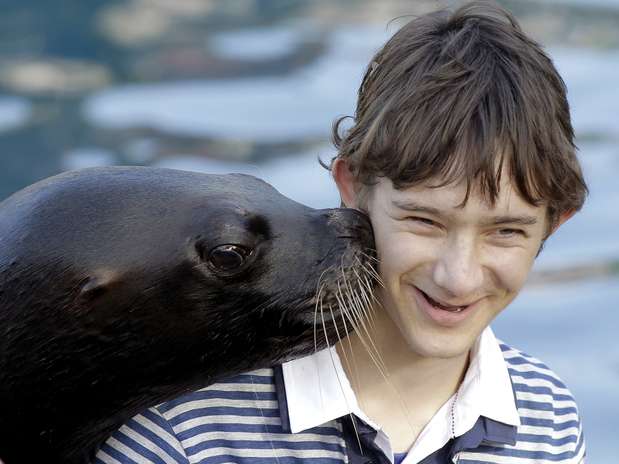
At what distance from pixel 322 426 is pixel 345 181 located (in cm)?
61

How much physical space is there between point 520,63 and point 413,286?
1.90 ft

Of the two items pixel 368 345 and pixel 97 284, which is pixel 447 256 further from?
pixel 97 284

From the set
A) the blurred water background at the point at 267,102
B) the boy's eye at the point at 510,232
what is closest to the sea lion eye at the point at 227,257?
the boy's eye at the point at 510,232

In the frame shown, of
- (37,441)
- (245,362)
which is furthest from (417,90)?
(37,441)

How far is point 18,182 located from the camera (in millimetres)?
8430

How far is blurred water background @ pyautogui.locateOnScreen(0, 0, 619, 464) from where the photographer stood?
274 inches

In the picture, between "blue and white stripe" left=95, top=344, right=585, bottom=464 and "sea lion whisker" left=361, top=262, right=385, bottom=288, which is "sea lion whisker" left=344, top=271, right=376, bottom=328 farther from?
"blue and white stripe" left=95, top=344, right=585, bottom=464

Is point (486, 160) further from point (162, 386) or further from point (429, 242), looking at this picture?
point (162, 386)

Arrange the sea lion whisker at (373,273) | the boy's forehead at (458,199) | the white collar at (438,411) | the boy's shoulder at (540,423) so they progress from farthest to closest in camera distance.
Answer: the boy's shoulder at (540,423) < the white collar at (438,411) < the sea lion whisker at (373,273) < the boy's forehead at (458,199)

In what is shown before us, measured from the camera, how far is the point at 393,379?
137 inches

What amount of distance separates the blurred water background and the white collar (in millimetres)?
2540

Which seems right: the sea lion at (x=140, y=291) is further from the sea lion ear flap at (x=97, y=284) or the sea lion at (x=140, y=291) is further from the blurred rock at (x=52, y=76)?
the blurred rock at (x=52, y=76)

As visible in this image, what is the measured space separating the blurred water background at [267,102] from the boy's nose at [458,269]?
2.91 metres

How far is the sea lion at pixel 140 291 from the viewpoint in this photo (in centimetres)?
302
